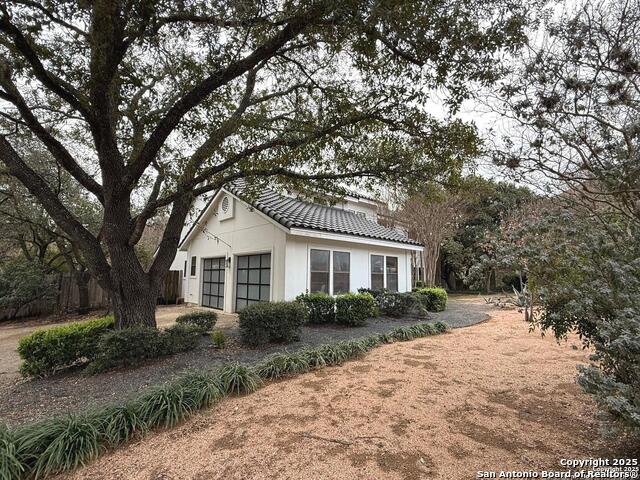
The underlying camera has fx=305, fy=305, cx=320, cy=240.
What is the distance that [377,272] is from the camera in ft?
40.8

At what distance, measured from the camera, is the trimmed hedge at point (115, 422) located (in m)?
2.92

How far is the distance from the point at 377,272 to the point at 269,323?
6692 mm

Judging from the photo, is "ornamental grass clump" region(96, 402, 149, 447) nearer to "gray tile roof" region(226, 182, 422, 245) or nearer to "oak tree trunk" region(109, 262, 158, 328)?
"oak tree trunk" region(109, 262, 158, 328)

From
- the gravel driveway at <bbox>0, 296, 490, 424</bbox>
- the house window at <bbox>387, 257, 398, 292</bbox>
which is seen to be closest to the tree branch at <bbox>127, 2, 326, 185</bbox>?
the gravel driveway at <bbox>0, 296, 490, 424</bbox>

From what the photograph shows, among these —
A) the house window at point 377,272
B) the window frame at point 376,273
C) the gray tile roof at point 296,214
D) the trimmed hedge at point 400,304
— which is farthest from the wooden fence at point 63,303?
the trimmed hedge at point 400,304

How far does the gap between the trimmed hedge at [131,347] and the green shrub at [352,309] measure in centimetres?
443

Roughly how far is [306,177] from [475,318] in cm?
843

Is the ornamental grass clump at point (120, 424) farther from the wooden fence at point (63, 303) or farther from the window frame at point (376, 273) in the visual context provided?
the wooden fence at point (63, 303)

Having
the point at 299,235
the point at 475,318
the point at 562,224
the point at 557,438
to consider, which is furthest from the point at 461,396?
the point at 475,318

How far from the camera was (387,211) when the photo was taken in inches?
774

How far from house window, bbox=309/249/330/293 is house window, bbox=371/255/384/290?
7.79ft

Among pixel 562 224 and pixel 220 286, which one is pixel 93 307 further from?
pixel 562 224

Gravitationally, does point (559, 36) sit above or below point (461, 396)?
above

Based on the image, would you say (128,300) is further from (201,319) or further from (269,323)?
(269,323)
